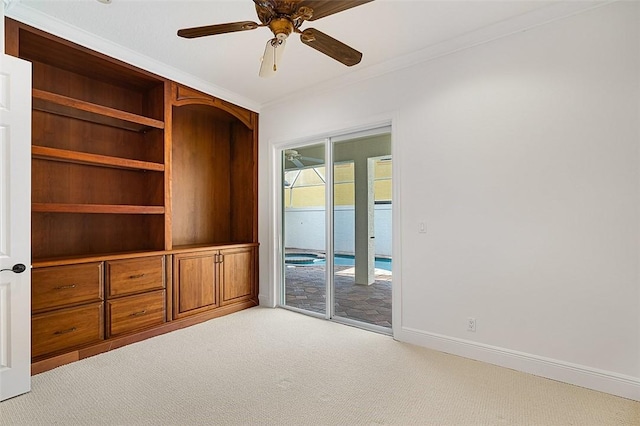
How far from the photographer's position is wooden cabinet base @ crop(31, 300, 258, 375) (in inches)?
106

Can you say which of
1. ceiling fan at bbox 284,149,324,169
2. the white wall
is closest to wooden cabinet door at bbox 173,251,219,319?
ceiling fan at bbox 284,149,324,169

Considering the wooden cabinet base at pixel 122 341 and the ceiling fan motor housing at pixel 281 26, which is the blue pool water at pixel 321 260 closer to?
the wooden cabinet base at pixel 122 341

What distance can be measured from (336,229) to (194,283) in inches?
69.1

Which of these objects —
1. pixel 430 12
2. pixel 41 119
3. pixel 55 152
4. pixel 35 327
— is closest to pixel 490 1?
pixel 430 12

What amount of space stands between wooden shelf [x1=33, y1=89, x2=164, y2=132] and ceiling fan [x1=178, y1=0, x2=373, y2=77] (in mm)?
1574

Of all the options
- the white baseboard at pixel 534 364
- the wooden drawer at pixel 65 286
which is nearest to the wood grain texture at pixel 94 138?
the wooden drawer at pixel 65 286

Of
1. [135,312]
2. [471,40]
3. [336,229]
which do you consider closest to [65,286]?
[135,312]

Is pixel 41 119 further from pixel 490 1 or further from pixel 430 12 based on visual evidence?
pixel 490 1

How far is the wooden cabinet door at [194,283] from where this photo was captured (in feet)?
12.2

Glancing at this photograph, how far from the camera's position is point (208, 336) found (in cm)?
347

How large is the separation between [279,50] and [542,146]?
6.94 feet

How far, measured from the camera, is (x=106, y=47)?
3.09m

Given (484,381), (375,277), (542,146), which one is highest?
(542,146)

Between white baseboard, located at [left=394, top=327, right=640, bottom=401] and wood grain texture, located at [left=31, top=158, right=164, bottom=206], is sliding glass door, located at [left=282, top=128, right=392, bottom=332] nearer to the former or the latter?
white baseboard, located at [left=394, top=327, right=640, bottom=401]
